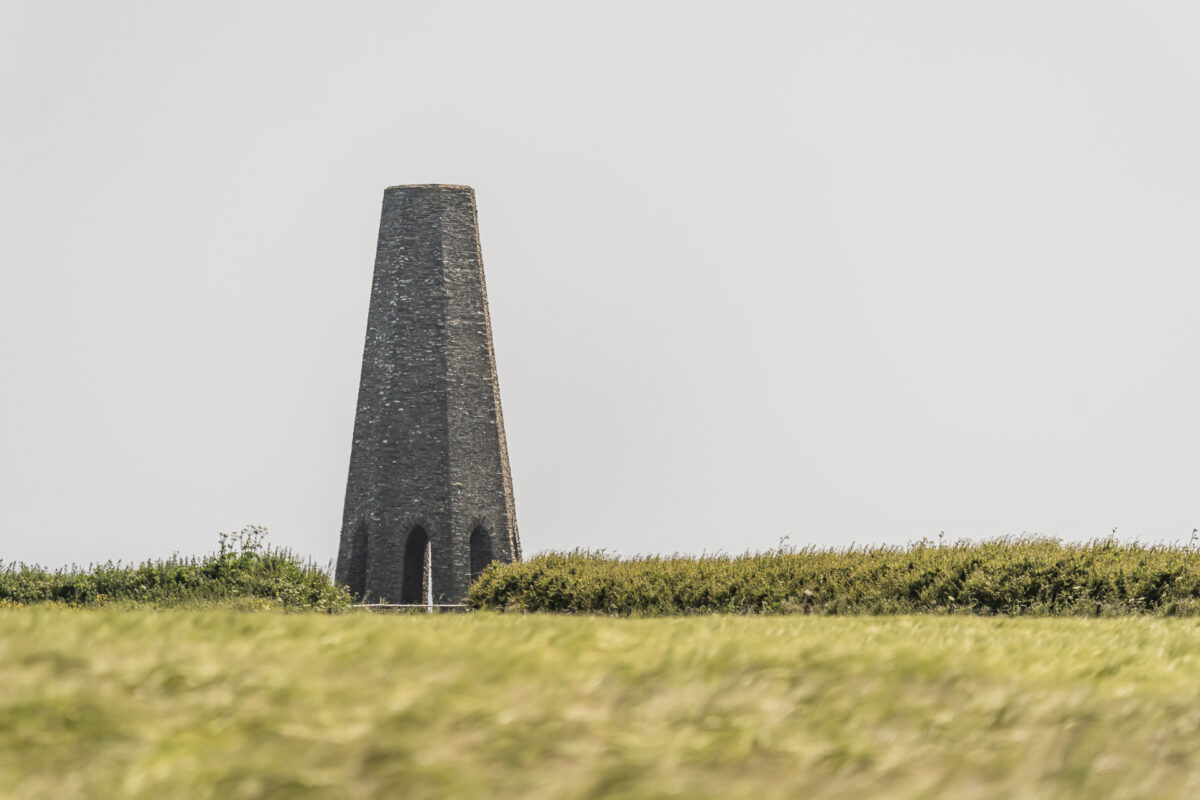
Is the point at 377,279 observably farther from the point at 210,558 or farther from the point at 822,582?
the point at 822,582

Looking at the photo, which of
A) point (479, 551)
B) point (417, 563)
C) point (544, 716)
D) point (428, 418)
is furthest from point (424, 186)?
point (544, 716)

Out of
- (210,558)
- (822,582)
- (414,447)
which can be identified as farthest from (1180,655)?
(414,447)

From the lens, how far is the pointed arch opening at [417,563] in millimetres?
28906

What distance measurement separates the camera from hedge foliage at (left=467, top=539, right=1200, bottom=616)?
632 inches

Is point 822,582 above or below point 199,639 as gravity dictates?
below

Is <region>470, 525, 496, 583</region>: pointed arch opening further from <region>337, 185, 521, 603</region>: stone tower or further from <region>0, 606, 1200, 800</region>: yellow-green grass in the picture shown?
<region>0, 606, 1200, 800</region>: yellow-green grass

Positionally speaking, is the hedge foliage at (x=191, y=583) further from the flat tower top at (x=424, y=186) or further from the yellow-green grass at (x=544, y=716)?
the yellow-green grass at (x=544, y=716)

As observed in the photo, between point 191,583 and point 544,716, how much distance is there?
18679 mm

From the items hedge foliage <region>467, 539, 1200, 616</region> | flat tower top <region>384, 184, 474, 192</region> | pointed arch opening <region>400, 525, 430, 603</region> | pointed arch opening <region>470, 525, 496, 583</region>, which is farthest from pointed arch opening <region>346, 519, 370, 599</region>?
hedge foliage <region>467, 539, 1200, 616</region>

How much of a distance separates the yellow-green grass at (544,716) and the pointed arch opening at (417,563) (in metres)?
22.7

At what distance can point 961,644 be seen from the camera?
23.2 ft

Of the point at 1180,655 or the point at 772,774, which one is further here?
the point at 1180,655

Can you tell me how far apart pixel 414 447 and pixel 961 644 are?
2082cm

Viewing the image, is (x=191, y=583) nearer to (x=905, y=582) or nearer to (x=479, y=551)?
(x=479, y=551)
